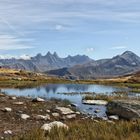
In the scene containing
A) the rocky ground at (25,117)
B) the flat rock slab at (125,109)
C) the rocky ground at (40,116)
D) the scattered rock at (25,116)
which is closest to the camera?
the rocky ground at (40,116)

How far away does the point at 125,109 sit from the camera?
3216 centimetres

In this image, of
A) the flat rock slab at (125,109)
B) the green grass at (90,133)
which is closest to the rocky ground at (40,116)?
the flat rock slab at (125,109)

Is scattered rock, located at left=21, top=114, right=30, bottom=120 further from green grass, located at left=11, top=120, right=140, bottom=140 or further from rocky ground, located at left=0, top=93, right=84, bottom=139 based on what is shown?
green grass, located at left=11, top=120, right=140, bottom=140

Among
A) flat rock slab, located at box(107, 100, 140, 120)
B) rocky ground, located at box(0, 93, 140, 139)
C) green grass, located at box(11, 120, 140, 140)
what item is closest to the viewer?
green grass, located at box(11, 120, 140, 140)

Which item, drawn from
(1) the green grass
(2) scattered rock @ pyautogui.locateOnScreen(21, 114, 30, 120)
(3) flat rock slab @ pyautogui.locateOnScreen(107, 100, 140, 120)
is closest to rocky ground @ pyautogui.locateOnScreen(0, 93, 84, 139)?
(2) scattered rock @ pyautogui.locateOnScreen(21, 114, 30, 120)

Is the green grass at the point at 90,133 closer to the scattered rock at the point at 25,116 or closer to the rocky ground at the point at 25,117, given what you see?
the rocky ground at the point at 25,117

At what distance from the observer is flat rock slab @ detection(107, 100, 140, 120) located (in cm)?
3095

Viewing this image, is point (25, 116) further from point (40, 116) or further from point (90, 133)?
point (90, 133)

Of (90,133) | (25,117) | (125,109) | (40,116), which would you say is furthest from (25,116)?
(90,133)

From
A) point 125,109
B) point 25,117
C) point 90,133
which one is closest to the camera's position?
point 90,133

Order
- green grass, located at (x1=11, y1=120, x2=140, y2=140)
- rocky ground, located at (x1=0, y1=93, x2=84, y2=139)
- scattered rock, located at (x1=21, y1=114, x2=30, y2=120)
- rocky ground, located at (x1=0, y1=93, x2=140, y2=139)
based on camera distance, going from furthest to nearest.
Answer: scattered rock, located at (x1=21, y1=114, x2=30, y2=120) < rocky ground, located at (x1=0, y1=93, x2=84, y2=139) < rocky ground, located at (x1=0, y1=93, x2=140, y2=139) < green grass, located at (x1=11, y1=120, x2=140, y2=140)

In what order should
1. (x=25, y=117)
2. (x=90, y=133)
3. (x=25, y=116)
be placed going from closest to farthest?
(x=90, y=133) → (x=25, y=117) → (x=25, y=116)

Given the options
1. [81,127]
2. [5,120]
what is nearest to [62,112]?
[5,120]

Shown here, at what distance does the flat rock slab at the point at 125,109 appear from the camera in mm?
30950
